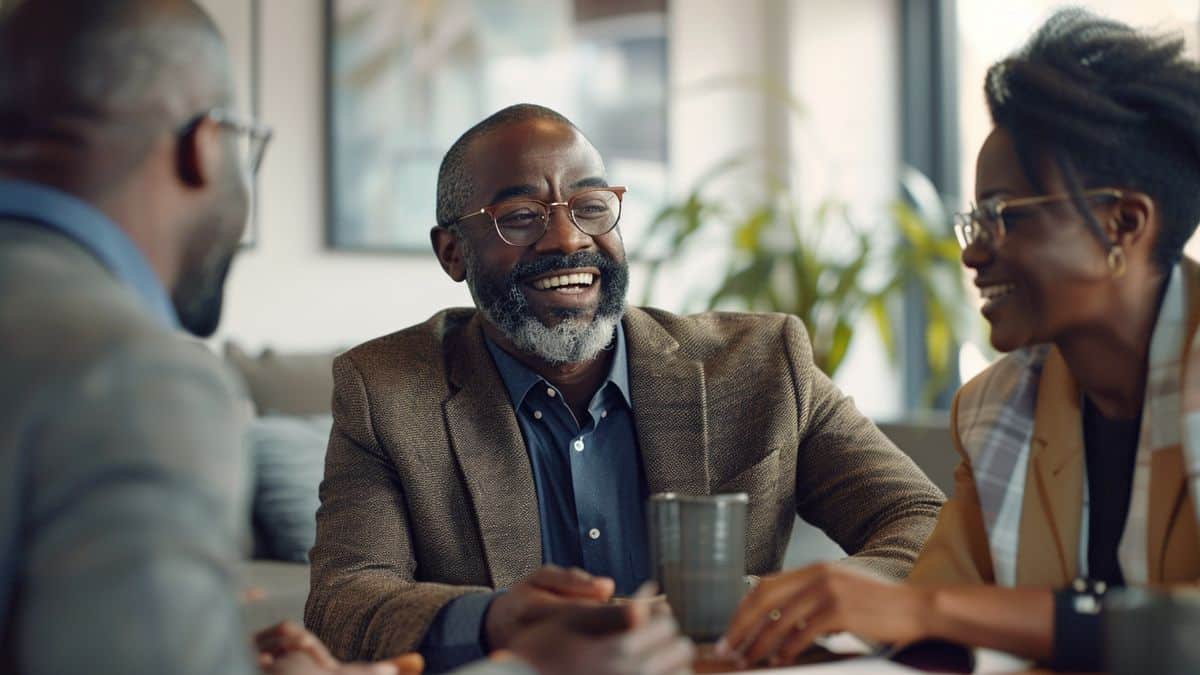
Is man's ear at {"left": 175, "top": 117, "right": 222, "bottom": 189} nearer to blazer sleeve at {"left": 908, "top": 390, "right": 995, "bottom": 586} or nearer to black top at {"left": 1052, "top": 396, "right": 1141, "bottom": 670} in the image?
blazer sleeve at {"left": 908, "top": 390, "right": 995, "bottom": 586}

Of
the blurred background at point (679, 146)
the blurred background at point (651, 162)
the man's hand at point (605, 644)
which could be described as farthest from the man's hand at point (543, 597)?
the blurred background at point (679, 146)

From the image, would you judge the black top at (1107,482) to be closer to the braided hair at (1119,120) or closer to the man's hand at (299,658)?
the braided hair at (1119,120)

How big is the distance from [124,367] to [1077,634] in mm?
959

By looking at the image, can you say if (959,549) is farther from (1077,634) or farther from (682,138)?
(682,138)

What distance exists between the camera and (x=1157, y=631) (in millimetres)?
948

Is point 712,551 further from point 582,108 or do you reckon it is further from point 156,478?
point 582,108

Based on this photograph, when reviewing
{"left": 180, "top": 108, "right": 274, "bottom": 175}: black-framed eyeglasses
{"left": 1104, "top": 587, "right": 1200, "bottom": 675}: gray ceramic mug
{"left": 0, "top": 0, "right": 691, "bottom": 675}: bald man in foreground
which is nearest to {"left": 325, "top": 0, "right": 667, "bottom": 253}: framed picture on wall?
{"left": 180, "top": 108, "right": 274, "bottom": 175}: black-framed eyeglasses

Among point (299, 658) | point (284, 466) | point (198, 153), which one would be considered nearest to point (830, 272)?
point (284, 466)

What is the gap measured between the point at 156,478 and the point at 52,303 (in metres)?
0.18

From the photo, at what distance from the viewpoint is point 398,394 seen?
209 cm

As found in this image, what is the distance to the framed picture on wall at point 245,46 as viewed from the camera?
4.21 meters

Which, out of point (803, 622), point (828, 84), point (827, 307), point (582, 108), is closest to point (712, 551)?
point (803, 622)

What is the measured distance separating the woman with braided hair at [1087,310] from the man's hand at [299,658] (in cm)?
68

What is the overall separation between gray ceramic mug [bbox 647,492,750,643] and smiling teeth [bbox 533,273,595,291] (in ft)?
2.71
